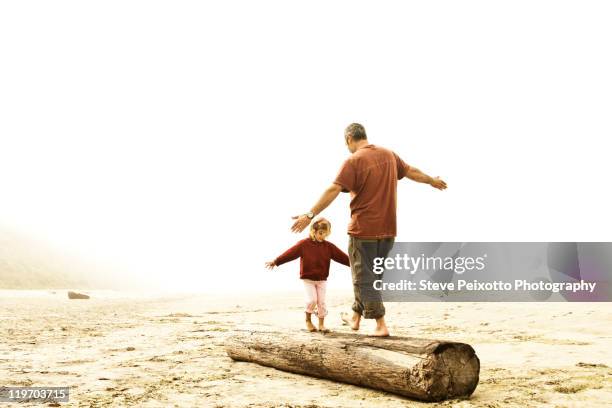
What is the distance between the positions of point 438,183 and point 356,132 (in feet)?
4.23

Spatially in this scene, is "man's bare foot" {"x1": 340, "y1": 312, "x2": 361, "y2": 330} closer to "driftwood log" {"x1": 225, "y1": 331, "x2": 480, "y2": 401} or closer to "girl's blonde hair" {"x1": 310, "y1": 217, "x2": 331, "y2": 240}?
"driftwood log" {"x1": 225, "y1": 331, "x2": 480, "y2": 401}

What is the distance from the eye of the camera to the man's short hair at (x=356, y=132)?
6414mm

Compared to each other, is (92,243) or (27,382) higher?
(92,243)

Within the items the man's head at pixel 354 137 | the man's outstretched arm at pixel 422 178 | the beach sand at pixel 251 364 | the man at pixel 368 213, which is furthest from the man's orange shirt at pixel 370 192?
the beach sand at pixel 251 364

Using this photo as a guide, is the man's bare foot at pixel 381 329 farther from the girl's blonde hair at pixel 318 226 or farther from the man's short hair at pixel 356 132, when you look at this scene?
the man's short hair at pixel 356 132

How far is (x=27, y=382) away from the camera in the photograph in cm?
607

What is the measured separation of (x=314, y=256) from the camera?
655 cm

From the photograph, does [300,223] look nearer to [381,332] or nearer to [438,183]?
[381,332]

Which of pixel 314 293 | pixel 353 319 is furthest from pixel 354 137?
pixel 353 319

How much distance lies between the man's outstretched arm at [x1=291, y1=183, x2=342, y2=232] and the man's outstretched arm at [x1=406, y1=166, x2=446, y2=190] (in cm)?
108

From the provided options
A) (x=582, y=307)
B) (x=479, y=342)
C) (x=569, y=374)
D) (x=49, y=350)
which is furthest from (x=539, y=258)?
(x=49, y=350)

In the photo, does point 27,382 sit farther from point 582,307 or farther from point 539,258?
point 539,258

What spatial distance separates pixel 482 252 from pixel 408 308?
4.04 m

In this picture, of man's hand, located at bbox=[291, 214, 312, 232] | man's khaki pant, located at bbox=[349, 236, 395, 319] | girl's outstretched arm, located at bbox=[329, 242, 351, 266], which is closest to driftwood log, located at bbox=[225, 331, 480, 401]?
man's khaki pant, located at bbox=[349, 236, 395, 319]
